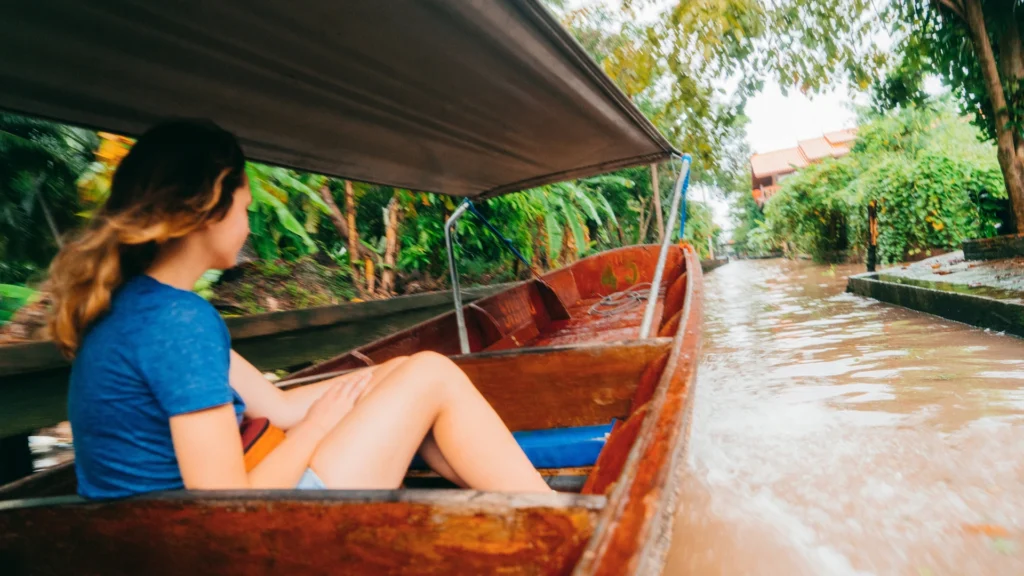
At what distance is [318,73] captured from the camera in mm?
1929

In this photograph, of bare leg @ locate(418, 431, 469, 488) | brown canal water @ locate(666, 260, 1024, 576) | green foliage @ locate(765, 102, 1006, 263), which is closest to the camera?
bare leg @ locate(418, 431, 469, 488)

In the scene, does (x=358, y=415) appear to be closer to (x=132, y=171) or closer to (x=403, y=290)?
(x=132, y=171)

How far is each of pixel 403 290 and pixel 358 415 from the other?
5.82 meters

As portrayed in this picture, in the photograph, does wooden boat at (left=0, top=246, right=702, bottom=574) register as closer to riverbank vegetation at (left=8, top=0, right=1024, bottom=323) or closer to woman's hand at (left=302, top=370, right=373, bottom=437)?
woman's hand at (left=302, top=370, right=373, bottom=437)

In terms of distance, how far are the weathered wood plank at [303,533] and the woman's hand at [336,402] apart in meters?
0.37

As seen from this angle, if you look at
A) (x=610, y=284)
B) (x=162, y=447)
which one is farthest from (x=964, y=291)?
(x=162, y=447)

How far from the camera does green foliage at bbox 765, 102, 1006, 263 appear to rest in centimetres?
959

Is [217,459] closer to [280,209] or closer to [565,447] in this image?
[565,447]

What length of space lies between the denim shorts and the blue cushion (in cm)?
74

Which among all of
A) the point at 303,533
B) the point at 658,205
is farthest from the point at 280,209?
the point at 658,205

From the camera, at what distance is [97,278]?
1.12 m

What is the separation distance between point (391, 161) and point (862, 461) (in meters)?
2.91

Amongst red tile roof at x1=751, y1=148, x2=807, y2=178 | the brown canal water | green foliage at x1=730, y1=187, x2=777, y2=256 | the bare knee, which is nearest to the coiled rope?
the brown canal water

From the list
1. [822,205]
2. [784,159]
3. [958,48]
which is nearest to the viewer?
[958,48]
